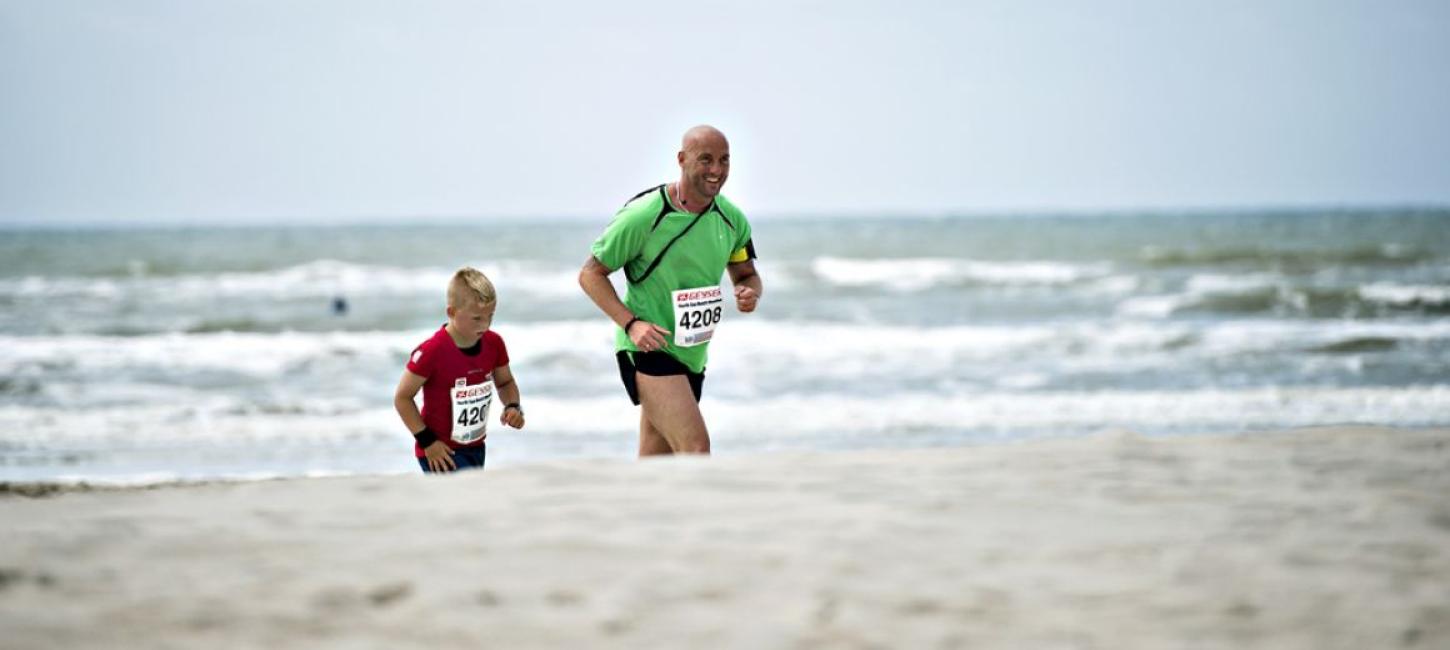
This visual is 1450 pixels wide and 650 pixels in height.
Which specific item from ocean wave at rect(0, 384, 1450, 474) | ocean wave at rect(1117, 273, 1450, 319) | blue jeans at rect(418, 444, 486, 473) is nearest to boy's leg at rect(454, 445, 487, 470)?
blue jeans at rect(418, 444, 486, 473)

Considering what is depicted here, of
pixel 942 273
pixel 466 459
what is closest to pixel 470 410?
pixel 466 459

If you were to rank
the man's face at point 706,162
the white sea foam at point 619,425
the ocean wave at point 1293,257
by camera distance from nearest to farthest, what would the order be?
the man's face at point 706,162
the white sea foam at point 619,425
the ocean wave at point 1293,257

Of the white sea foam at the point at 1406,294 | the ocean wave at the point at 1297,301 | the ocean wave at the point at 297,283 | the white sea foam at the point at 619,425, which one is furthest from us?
the ocean wave at the point at 297,283

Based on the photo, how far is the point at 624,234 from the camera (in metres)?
4.59

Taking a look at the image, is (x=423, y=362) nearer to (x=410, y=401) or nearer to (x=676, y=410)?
(x=410, y=401)

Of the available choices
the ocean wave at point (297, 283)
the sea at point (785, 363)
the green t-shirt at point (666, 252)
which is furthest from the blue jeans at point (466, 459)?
the ocean wave at point (297, 283)

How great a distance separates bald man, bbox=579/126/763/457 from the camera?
458 centimetres

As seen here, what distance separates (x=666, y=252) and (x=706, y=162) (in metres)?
0.35

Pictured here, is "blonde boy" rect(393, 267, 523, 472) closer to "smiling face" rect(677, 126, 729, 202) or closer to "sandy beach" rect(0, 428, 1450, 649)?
"smiling face" rect(677, 126, 729, 202)

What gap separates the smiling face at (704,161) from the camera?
4531 millimetres

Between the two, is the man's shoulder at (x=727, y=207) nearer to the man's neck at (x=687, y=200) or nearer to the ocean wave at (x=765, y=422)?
the man's neck at (x=687, y=200)

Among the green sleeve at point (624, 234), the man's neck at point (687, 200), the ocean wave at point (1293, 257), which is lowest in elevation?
the ocean wave at point (1293, 257)

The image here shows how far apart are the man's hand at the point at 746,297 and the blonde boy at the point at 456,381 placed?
34.1 inches

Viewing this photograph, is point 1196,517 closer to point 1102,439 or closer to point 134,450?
point 1102,439
